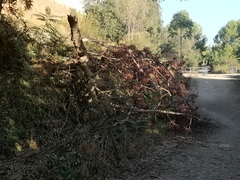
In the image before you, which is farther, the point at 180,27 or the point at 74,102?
the point at 180,27

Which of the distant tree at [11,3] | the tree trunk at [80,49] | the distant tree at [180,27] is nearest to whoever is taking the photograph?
the distant tree at [11,3]

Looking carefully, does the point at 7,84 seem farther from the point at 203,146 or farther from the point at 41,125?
the point at 203,146

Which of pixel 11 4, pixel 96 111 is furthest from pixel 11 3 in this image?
pixel 96 111

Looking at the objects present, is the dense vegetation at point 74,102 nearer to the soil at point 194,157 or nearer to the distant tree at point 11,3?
the distant tree at point 11,3

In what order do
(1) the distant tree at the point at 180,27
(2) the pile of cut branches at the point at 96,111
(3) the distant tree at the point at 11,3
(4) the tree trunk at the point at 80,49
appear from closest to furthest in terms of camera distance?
(2) the pile of cut branches at the point at 96,111 < (3) the distant tree at the point at 11,3 < (4) the tree trunk at the point at 80,49 < (1) the distant tree at the point at 180,27

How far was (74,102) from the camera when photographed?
7.28m

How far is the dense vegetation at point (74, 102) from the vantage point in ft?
18.7

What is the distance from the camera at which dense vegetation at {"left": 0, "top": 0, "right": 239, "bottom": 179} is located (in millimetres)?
5711

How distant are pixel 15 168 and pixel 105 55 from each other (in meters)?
4.05

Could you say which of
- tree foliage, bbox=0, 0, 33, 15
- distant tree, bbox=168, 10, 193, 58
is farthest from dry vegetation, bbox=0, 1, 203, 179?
distant tree, bbox=168, 10, 193, 58

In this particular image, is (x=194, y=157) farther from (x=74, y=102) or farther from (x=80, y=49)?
(x=80, y=49)

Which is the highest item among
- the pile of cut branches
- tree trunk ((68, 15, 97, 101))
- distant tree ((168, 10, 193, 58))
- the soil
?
distant tree ((168, 10, 193, 58))

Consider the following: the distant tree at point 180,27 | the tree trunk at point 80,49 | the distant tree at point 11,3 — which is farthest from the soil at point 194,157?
the distant tree at point 180,27

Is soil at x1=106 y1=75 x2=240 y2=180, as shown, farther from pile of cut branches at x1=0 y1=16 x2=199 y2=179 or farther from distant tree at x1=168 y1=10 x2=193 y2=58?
distant tree at x1=168 y1=10 x2=193 y2=58
